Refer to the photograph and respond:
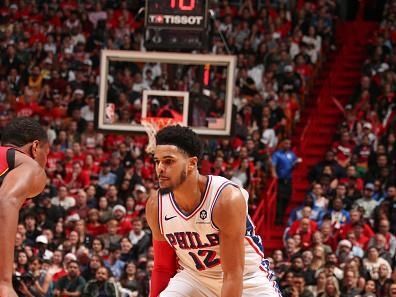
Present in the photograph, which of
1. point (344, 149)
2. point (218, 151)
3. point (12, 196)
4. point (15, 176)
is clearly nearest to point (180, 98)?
point (218, 151)

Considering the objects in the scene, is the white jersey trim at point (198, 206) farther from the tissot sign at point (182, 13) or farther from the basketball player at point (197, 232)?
the tissot sign at point (182, 13)

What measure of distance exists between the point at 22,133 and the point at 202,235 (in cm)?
136

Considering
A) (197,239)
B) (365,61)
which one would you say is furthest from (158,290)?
(365,61)

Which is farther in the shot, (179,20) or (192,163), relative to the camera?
(179,20)

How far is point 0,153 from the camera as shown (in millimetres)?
5609

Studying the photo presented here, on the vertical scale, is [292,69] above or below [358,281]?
above

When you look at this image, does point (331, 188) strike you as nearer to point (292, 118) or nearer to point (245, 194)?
point (292, 118)

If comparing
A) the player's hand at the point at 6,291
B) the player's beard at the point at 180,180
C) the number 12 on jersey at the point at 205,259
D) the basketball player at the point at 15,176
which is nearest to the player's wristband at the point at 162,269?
the number 12 on jersey at the point at 205,259

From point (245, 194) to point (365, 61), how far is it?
14.5m

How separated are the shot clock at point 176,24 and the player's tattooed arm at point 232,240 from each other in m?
7.05

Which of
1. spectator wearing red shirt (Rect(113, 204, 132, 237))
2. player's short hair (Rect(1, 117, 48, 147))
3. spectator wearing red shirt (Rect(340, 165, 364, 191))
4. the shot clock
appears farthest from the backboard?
player's short hair (Rect(1, 117, 48, 147))

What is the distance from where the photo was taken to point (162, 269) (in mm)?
6844

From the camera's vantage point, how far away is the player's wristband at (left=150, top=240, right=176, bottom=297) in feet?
22.3

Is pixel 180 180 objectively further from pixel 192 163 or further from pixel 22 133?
pixel 22 133
